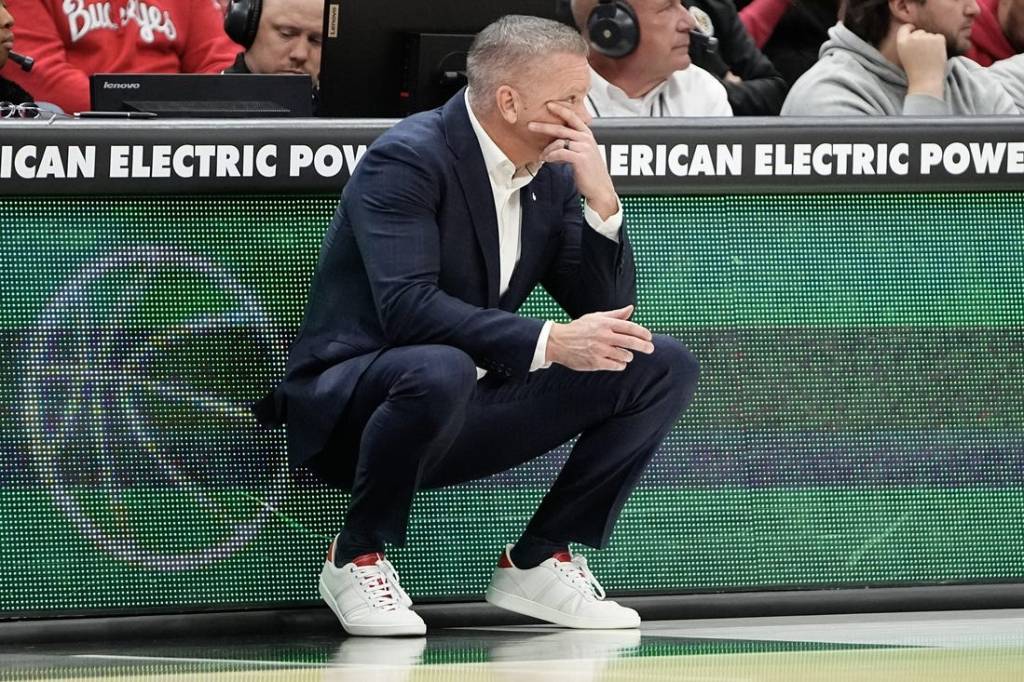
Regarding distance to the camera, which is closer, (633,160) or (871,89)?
(633,160)

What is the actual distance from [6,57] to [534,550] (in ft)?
8.45

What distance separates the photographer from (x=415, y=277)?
11.3ft

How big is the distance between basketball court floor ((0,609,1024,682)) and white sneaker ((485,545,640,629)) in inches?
1.6

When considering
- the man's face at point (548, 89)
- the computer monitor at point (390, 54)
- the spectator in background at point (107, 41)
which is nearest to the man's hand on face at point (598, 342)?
the man's face at point (548, 89)

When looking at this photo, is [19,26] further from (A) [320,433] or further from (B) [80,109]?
(A) [320,433]

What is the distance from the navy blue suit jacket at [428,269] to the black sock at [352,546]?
0.60ft

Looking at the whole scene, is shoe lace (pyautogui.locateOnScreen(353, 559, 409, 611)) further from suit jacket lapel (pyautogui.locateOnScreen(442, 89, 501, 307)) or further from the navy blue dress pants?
suit jacket lapel (pyautogui.locateOnScreen(442, 89, 501, 307))

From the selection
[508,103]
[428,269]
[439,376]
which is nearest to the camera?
[439,376]

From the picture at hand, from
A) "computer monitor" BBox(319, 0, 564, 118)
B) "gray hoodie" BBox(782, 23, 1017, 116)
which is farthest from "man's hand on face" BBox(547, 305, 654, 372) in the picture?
"gray hoodie" BBox(782, 23, 1017, 116)

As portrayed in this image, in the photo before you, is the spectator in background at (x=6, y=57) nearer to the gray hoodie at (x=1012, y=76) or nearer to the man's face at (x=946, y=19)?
the man's face at (x=946, y=19)

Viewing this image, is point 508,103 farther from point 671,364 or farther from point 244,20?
point 244,20

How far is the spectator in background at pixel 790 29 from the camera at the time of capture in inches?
261

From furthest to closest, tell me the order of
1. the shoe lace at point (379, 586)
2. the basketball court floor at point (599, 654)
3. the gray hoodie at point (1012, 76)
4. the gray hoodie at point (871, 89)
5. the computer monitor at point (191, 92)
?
the gray hoodie at point (1012, 76) < the gray hoodie at point (871, 89) < the computer monitor at point (191, 92) < the shoe lace at point (379, 586) < the basketball court floor at point (599, 654)

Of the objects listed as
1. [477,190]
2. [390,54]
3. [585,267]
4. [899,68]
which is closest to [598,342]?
[585,267]
